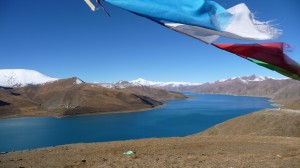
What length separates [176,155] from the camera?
47.1ft

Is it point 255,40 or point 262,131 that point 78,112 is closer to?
point 262,131

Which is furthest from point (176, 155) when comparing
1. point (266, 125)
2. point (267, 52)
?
point (266, 125)

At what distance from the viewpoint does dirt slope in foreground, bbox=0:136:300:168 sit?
12.5 metres

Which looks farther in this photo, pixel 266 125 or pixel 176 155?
pixel 266 125

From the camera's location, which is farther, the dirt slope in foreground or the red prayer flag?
the dirt slope in foreground

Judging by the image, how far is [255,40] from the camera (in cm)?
573

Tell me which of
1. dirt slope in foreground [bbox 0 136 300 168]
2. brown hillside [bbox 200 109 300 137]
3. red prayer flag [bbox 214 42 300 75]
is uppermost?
red prayer flag [bbox 214 42 300 75]

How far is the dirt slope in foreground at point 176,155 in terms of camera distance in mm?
12500

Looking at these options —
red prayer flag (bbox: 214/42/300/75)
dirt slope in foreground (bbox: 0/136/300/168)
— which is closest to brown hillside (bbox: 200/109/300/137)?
dirt slope in foreground (bbox: 0/136/300/168)

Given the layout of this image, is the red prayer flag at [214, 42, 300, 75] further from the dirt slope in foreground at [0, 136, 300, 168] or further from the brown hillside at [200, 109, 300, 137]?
the brown hillside at [200, 109, 300, 137]

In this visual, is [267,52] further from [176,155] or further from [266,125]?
[266,125]

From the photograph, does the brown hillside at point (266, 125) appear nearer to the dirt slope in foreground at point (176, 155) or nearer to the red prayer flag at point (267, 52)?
the dirt slope in foreground at point (176, 155)

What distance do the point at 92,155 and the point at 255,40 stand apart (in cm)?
1081

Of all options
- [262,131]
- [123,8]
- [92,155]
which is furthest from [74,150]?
[262,131]
